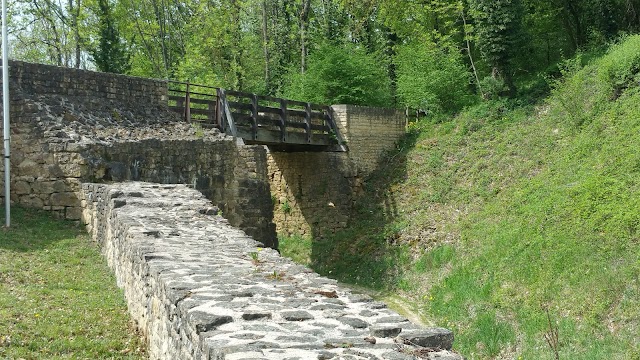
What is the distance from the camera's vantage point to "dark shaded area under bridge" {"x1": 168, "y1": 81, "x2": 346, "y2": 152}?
1675 cm

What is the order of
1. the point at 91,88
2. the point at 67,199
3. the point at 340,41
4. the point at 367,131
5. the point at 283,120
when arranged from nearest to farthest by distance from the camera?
the point at 67,199
the point at 91,88
the point at 283,120
the point at 367,131
the point at 340,41

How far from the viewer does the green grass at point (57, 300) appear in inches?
254

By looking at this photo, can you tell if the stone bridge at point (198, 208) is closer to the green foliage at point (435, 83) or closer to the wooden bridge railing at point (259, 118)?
the wooden bridge railing at point (259, 118)

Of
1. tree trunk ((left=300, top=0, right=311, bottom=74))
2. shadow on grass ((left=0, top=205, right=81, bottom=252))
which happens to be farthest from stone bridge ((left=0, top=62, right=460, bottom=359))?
tree trunk ((left=300, top=0, right=311, bottom=74))

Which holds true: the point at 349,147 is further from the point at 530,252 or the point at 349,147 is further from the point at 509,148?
the point at 530,252

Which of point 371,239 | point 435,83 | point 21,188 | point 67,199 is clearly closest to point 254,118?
point 371,239

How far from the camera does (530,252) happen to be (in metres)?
13.0

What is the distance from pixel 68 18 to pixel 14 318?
90.7 ft

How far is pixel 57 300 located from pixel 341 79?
1581cm

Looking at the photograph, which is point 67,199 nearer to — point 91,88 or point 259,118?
point 91,88

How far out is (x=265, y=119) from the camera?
18.7 metres

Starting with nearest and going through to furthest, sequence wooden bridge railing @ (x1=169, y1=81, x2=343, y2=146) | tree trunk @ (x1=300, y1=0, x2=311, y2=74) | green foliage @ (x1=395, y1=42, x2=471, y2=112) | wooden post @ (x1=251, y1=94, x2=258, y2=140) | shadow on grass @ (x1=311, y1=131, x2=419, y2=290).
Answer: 1. wooden bridge railing @ (x1=169, y1=81, x2=343, y2=146)
2. shadow on grass @ (x1=311, y1=131, x2=419, y2=290)
3. wooden post @ (x1=251, y1=94, x2=258, y2=140)
4. green foliage @ (x1=395, y1=42, x2=471, y2=112)
5. tree trunk @ (x1=300, y1=0, x2=311, y2=74)

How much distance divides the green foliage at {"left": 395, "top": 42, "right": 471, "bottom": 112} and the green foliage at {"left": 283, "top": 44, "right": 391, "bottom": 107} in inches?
43.9

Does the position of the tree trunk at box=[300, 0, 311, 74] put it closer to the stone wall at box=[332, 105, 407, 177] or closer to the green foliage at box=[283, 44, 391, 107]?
the green foliage at box=[283, 44, 391, 107]
